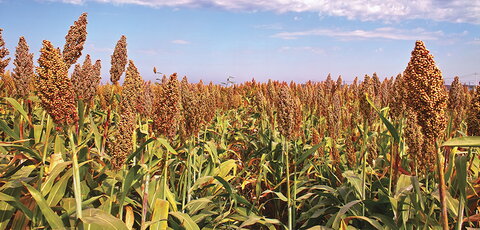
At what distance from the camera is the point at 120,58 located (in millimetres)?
3812

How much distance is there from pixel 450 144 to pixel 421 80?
430mm

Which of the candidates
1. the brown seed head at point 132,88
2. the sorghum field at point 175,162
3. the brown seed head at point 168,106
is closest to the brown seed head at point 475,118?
the sorghum field at point 175,162

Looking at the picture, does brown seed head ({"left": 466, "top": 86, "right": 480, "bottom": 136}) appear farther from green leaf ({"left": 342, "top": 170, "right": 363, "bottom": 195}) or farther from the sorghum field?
green leaf ({"left": 342, "top": 170, "right": 363, "bottom": 195})

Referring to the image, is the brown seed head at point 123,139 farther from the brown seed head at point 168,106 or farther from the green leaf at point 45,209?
the green leaf at point 45,209

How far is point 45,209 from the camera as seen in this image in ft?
6.22

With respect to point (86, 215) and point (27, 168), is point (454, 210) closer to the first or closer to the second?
point (86, 215)

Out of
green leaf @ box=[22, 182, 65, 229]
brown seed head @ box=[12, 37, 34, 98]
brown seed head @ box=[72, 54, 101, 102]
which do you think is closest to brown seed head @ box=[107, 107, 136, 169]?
green leaf @ box=[22, 182, 65, 229]

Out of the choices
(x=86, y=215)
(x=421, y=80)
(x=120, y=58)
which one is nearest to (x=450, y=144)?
(x=421, y=80)

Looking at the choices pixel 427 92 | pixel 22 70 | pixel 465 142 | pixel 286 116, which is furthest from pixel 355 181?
pixel 22 70

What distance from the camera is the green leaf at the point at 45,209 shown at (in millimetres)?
1877

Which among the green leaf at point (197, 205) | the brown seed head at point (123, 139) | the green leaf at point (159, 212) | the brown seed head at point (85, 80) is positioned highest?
the brown seed head at point (85, 80)

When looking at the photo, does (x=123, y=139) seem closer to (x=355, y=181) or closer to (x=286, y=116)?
(x=286, y=116)

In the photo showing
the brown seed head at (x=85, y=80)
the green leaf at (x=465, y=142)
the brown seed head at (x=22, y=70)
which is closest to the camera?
the green leaf at (x=465, y=142)

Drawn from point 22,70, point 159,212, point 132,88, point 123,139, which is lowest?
point 159,212
